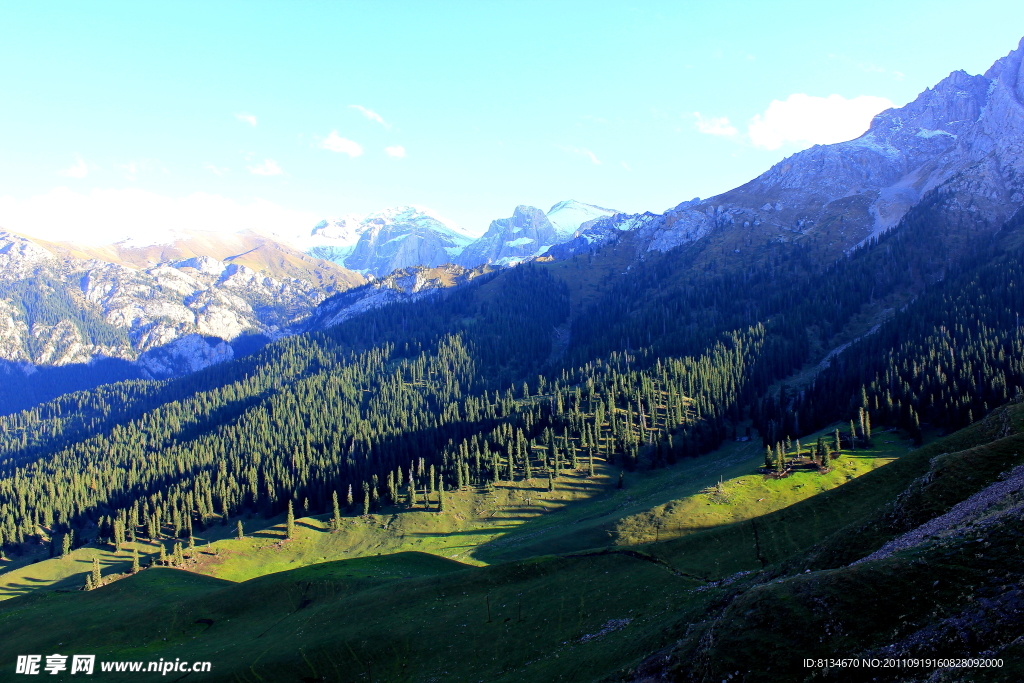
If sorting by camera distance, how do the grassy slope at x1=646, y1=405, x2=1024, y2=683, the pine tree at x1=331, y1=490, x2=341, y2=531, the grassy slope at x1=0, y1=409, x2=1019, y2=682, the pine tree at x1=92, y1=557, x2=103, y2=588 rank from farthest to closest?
the pine tree at x1=331, y1=490, x2=341, y2=531, the pine tree at x1=92, y1=557, x2=103, y2=588, the grassy slope at x1=0, y1=409, x2=1019, y2=682, the grassy slope at x1=646, y1=405, x2=1024, y2=683

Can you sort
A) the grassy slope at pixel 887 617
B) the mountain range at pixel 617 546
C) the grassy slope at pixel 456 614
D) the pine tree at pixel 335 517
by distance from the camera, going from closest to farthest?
1. the grassy slope at pixel 887 617
2. the mountain range at pixel 617 546
3. the grassy slope at pixel 456 614
4. the pine tree at pixel 335 517

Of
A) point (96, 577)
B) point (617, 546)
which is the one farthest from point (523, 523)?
point (96, 577)

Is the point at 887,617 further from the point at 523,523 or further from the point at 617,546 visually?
the point at 523,523

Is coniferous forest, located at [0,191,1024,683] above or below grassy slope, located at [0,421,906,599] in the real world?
above

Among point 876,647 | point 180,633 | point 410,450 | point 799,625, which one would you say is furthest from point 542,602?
point 410,450

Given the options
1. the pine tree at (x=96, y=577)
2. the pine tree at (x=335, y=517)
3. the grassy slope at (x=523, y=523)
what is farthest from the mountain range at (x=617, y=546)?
the pine tree at (x=96, y=577)

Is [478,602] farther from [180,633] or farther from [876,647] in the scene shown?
[876,647]

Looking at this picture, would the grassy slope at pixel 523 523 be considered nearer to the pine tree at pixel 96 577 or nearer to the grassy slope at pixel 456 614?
the pine tree at pixel 96 577

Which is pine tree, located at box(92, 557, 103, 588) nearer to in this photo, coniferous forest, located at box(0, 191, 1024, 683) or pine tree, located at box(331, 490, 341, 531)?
coniferous forest, located at box(0, 191, 1024, 683)

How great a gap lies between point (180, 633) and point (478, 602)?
1744 inches

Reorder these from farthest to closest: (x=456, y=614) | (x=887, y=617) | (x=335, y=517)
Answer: (x=335, y=517), (x=456, y=614), (x=887, y=617)

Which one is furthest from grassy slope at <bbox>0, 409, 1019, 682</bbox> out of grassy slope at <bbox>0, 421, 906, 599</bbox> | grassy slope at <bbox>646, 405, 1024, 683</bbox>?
grassy slope at <bbox>0, 421, 906, 599</bbox>

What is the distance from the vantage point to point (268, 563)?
13288 centimetres

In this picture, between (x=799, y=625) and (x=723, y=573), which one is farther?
(x=723, y=573)
